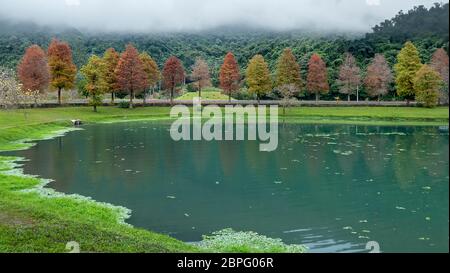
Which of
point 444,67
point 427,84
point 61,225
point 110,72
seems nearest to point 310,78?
point 427,84

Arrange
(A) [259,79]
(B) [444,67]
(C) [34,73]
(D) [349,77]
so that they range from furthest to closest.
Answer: (D) [349,77] → (A) [259,79] → (C) [34,73] → (B) [444,67]

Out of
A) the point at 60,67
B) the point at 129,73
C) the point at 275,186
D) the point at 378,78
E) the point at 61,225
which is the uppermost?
the point at 60,67

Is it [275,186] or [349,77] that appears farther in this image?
[349,77]

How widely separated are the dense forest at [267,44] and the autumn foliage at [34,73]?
5.99 m

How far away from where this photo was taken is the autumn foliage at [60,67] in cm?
8044

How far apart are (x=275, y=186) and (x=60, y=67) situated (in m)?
65.1

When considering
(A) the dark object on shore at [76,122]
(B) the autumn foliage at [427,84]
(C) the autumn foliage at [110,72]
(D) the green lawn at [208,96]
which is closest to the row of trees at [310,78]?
(D) the green lawn at [208,96]

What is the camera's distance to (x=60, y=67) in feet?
265

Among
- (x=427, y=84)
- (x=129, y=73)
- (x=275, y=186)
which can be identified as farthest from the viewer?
(x=129, y=73)

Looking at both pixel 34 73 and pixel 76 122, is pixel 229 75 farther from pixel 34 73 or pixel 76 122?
pixel 76 122

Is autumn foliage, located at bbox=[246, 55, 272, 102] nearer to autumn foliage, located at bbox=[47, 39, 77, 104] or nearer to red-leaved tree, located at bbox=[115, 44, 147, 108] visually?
red-leaved tree, located at bbox=[115, 44, 147, 108]

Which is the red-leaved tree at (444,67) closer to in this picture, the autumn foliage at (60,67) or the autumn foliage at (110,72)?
the autumn foliage at (110,72)

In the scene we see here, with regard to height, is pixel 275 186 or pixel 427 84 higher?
pixel 427 84
